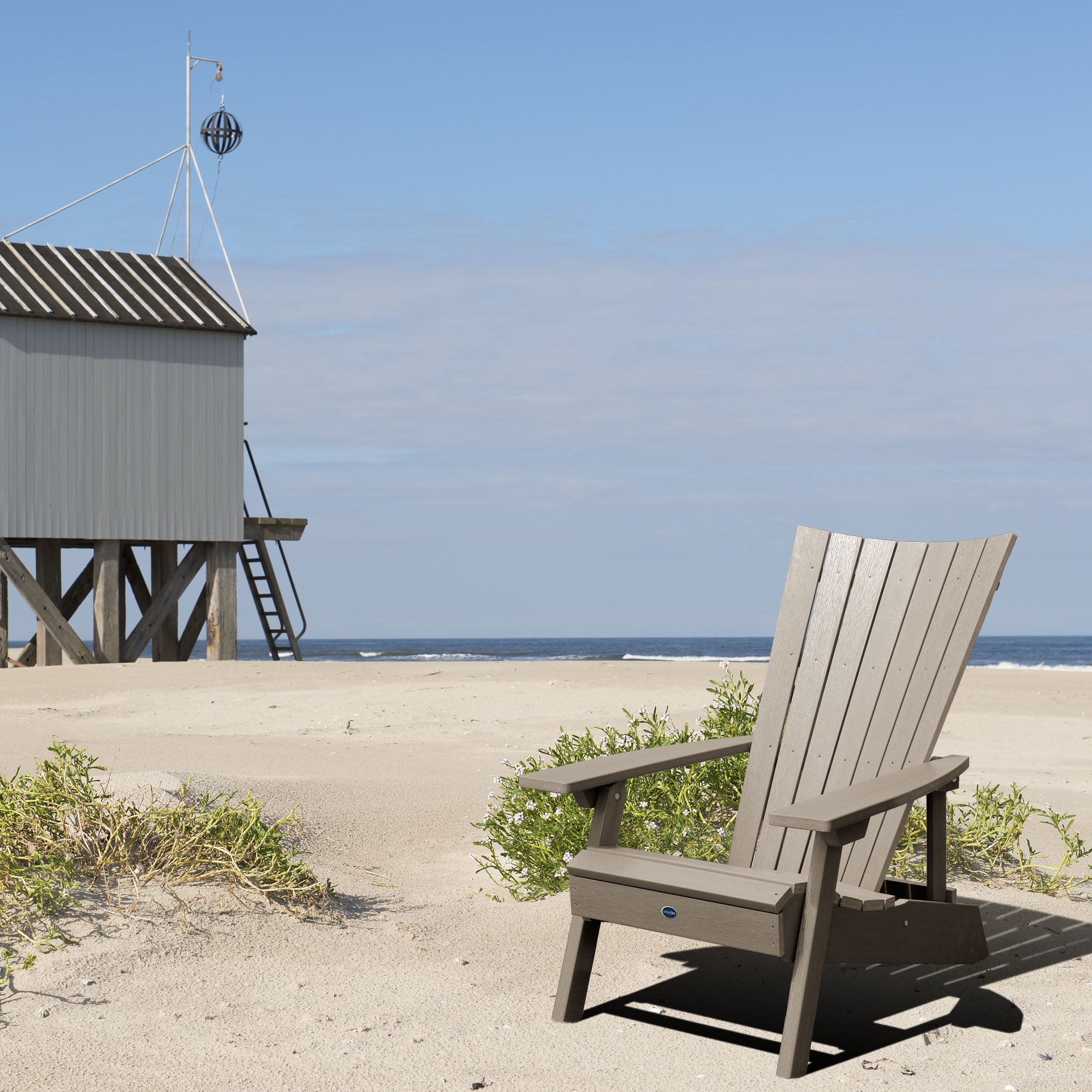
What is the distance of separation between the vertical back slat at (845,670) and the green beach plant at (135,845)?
1.63 m

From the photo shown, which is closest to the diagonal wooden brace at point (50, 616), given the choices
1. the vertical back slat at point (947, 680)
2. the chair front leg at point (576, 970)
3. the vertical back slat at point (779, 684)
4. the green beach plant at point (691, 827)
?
the green beach plant at point (691, 827)

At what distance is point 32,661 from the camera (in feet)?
54.7

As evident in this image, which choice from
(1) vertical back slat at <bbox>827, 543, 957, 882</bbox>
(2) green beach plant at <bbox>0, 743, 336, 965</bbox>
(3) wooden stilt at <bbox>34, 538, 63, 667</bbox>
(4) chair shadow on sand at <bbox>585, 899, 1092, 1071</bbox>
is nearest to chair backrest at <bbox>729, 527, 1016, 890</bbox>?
(1) vertical back slat at <bbox>827, 543, 957, 882</bbox>

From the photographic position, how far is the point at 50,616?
48.8 ft

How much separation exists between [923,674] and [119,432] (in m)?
12.3

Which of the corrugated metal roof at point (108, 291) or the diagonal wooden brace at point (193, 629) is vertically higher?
the corrugated metal roof at point (108, 291)

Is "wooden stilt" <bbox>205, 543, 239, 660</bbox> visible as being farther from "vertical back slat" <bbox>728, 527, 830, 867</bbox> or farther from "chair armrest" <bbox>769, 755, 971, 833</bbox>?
"chair armrest" <bbox>769, 755, 971, 833</bbox>

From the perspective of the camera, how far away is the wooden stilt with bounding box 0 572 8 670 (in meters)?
16.1

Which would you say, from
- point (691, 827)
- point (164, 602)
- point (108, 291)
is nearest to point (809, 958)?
point (691, 827)

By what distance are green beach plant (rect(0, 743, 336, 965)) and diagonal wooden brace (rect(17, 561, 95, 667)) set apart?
13402 millimetres

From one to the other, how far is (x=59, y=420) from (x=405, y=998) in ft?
39.5

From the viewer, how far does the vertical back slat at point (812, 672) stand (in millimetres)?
3879

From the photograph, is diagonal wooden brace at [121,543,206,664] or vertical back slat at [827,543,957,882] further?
diagonal wooden brace at [121,543,206,664]

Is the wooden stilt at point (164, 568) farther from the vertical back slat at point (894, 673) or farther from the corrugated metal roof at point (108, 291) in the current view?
the vertical back slat at point (894, 673)
